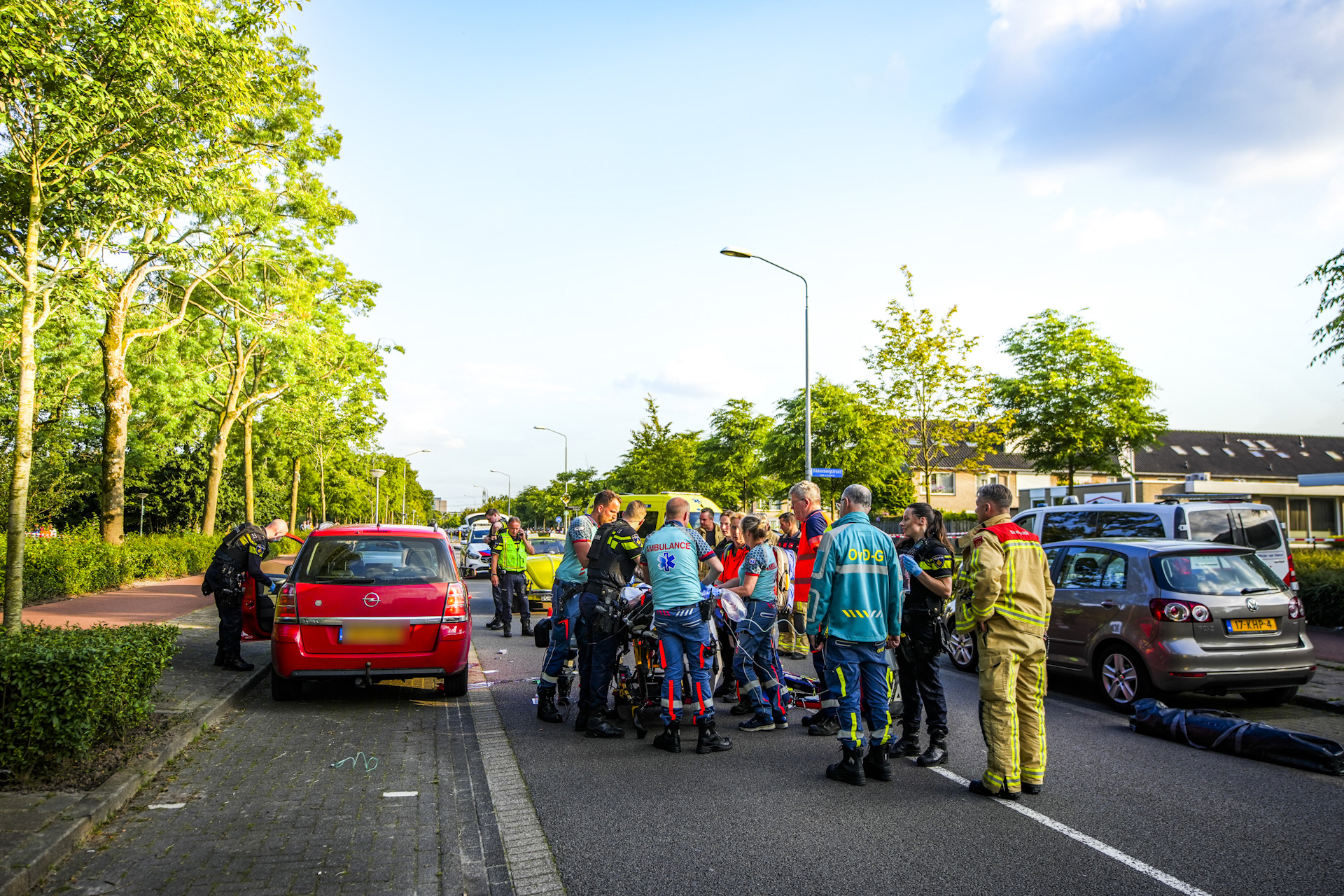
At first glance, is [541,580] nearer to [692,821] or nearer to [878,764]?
[878,764]

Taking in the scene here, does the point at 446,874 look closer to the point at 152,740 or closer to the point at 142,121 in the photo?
the point at 152,740

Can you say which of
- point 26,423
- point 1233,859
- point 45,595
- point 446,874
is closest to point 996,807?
point 1233,859

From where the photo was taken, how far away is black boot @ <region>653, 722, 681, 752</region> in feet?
20.7

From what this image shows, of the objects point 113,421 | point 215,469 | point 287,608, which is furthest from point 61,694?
point 215,469

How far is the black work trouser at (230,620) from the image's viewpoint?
8.96 m

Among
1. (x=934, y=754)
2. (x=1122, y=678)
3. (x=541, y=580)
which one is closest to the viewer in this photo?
(x=934, y=754)

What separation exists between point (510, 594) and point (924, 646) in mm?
8158

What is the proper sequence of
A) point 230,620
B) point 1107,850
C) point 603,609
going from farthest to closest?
point 230,620 < point 603,609 < point 1107,850

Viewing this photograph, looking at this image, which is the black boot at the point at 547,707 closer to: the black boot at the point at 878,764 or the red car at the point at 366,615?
the red car at the point at 366,615

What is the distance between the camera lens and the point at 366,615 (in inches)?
295

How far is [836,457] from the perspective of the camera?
30.5 metres

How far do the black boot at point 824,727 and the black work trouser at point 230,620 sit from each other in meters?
5.84

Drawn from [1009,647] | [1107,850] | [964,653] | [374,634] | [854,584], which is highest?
[854,584]

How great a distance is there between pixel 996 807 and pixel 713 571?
2436mm
